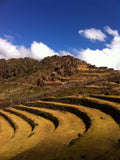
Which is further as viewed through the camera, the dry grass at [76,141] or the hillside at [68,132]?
the hillside at [68,132]

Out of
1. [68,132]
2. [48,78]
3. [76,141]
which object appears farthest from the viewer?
[48,78]

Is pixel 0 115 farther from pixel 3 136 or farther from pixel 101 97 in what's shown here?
pixel 101 97

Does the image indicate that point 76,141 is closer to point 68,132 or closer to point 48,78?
point 68,132

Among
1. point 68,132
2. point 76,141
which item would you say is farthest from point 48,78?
point 76,141

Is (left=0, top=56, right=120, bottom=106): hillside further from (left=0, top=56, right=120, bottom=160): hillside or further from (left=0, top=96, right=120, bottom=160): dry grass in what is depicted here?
(left=0, top=96, right=120, bottom=160): dry grass

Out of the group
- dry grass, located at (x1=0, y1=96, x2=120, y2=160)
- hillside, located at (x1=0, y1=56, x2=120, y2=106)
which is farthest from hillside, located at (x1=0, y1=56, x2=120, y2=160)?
hillside, located at (x1=0, y1=56, x2=120, y2=106)

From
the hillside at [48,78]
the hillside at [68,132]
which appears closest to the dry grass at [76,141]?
the hillside at [68,132]

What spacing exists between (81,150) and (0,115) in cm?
2093

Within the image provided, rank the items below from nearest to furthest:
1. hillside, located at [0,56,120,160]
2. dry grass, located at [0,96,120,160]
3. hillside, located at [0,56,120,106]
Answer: dry grass, located at [0,96,120,160] → hillside, located at [0,56,120,160] → hillside, located at [0,56,120,106]

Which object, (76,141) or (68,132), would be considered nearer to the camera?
(76,141)

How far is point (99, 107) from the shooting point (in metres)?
13.3

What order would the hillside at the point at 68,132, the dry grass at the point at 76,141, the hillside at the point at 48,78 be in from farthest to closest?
1. the hillside at the point at 48,78
2. the hillside at the point at 68,132
3. the dry grass at the point at 76,141

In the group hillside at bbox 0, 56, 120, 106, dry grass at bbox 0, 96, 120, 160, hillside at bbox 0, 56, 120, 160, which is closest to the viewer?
dry grass at bbox 0, 96, 120, 160

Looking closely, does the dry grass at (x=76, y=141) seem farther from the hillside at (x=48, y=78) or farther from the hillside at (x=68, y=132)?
the hillside at (x=48, y=78)
